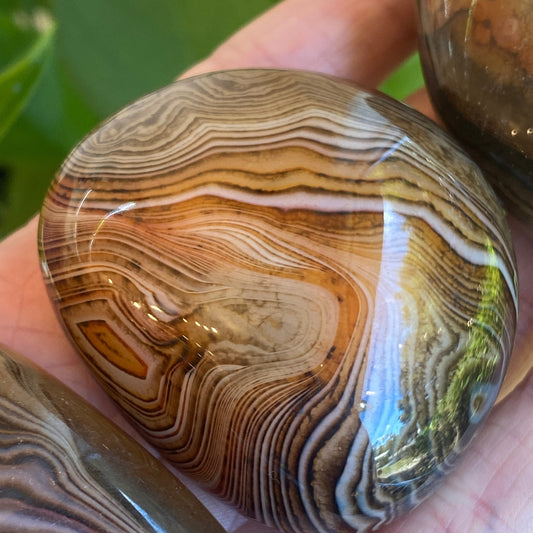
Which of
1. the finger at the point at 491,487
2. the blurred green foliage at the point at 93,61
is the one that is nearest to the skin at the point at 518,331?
the finger at the point at 491,487

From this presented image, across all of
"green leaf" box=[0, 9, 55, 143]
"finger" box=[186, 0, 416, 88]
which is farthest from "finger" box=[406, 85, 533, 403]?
"green leaf" box=[0, 9, 55, 143]

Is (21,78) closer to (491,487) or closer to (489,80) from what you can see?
(489,80)

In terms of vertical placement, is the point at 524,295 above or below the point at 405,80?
below

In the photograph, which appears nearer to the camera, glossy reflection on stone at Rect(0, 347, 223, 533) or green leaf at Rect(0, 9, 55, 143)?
glossy reflection on stone at Rect(0, 347, 223, 533)

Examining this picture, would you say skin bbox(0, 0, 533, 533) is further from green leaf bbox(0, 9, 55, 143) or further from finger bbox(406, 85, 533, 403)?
green leaf bbox(0, 9, 55, 143)

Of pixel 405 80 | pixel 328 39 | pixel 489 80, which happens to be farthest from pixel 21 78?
pixel 405 80
